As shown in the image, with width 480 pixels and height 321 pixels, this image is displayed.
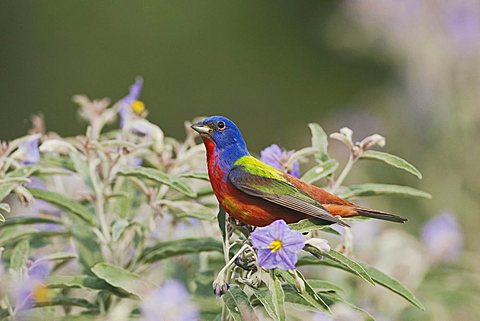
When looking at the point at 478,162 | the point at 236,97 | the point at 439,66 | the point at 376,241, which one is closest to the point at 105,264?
the point at 376,241

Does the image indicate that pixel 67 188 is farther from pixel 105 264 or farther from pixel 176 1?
pixel 176 1

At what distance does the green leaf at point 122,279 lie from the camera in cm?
134

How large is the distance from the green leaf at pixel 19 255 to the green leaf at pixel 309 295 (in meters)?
0.43

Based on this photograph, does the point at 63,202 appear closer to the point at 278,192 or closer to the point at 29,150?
the point at 29,150

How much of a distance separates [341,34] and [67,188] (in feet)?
8.13

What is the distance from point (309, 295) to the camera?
121 cm

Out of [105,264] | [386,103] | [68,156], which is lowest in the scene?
[105,264]

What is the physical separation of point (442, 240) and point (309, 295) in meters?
0.99

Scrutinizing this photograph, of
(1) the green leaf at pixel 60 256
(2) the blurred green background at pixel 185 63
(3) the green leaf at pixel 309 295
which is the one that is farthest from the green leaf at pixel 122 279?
(2) the blurred green background at pixel 185 63

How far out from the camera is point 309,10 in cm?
653

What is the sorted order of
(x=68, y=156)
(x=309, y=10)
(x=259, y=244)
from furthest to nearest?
(x=309, y=10)
(x=68, y=156)
(x=259, y=244)

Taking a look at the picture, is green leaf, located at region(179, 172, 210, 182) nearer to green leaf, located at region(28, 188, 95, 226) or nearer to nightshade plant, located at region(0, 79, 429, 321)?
nightshade plant, located at region(0, 79, 429, 321)

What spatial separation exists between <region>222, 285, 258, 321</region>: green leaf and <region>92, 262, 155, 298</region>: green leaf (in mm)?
159

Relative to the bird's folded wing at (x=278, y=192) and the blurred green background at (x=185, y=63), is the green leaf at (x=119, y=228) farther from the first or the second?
the blurred green background at (x=185, y=63)
